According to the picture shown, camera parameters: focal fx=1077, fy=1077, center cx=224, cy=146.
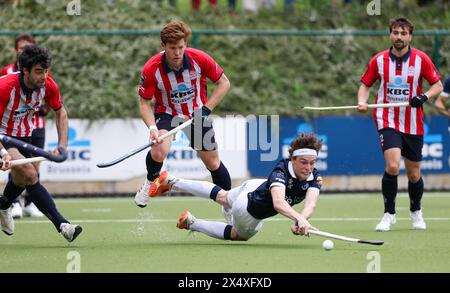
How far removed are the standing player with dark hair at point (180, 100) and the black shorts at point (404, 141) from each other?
1348 mm

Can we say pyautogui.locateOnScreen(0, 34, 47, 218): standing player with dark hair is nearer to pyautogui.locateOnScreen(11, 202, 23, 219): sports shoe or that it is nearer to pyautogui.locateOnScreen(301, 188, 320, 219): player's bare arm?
pyautogui.locateOnScreen(11, 202, 23, 219): sports shoe

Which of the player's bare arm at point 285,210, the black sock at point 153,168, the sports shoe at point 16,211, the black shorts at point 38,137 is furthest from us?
the sports shoe at point 16,211

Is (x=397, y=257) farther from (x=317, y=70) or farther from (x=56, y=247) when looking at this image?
(x=317, y=70)

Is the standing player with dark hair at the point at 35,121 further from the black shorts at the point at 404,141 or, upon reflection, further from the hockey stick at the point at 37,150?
the black shorts at the point at 404,141

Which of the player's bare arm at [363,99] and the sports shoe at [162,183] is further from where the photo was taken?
the player's bare arm at [363,99]

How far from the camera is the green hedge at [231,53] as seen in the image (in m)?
13.7

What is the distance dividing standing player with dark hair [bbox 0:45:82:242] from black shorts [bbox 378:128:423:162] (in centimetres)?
268

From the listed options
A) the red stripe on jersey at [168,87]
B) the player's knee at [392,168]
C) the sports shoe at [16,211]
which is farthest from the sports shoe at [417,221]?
the sports shoe at [16,211]

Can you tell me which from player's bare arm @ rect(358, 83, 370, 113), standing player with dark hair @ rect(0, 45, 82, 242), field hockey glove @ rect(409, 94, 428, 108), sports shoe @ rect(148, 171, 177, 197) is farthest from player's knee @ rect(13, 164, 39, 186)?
field hockey glove @ rect(409, 94, 428, 108)

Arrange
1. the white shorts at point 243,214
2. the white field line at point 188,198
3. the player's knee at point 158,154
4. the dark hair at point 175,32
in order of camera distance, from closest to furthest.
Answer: the white shorts at point 243,214 < the dark hair at point 175,32 < the player's knee at point 158,154 < the white field line at point 188,198

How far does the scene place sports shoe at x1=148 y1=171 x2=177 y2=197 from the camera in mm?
8109

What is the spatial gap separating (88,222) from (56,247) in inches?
79.8

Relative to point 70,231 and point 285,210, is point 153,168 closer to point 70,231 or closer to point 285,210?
point 70,231

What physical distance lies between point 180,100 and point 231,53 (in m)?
6.09
